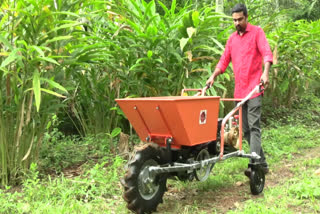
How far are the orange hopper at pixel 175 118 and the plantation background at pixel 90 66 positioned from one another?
652 millimetres

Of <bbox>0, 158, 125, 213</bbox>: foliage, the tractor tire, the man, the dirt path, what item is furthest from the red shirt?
<bbox>0, 158, 125, 213</bbox>: foliage

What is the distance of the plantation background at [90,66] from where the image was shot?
3010 mm

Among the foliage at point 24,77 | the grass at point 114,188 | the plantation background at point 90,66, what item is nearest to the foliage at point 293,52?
the plantation background at point 90,66

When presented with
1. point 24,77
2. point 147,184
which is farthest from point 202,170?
point 24,77

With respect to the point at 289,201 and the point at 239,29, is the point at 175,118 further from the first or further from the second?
the point at 239,29

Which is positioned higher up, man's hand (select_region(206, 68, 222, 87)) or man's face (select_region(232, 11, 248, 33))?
man's face (select_region(232, 11, 248, 33))

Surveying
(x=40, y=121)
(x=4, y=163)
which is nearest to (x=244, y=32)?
(x=40, y=121)

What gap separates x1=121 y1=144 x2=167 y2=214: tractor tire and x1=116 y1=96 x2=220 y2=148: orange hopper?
0.59 feet

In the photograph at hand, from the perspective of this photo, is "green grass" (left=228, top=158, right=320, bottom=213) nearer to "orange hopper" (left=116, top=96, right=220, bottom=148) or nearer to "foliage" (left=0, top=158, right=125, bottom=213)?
"orange hopper" (left=116, top=96, right=220, bottom=148)

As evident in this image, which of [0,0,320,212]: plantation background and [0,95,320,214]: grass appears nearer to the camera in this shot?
[0,95,320,214]: grass

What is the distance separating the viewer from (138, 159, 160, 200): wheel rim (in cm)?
253

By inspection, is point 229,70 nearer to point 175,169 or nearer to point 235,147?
point 235,147

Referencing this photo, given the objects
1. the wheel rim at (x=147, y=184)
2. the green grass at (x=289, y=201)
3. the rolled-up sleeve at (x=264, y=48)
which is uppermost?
the rolled-up sleeve at (x=264, y=48)

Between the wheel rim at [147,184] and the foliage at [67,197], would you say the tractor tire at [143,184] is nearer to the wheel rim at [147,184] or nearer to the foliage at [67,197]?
the wheel rim at [147,184]
